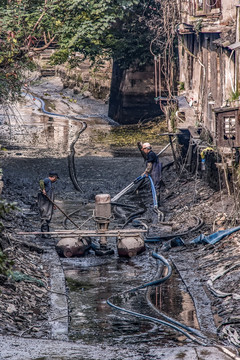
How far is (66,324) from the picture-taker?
10.9 metres

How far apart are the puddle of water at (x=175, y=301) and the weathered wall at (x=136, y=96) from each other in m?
23.2

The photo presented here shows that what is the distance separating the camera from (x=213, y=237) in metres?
15.0

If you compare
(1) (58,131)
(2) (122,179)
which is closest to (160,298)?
(2) (122,179)

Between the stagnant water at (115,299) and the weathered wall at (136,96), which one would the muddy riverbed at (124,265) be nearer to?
the stagnant water at (115,299)

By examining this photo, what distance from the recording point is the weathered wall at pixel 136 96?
1411 inches

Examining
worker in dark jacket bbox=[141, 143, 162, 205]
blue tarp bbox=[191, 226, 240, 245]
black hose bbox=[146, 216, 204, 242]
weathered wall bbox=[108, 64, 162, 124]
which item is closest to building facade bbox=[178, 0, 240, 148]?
worker in dark jacket bbox=[141, 143, 162, 205]

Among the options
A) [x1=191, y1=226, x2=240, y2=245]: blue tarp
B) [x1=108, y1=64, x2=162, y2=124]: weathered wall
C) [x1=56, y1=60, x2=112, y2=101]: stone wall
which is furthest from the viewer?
[x1=56, y1=60, x2=112, y2=101]: stone wall

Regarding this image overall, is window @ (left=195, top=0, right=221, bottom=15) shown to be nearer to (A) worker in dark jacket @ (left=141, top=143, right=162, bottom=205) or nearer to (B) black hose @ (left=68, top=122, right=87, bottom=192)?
(A) worker in dark jacket @ (left=141, top=143, right=162, bottom=205)

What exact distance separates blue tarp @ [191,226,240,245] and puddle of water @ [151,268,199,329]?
1509 mm

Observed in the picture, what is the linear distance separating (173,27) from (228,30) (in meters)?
7.61

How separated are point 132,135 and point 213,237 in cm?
1852

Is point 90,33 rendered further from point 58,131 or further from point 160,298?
point 160,298

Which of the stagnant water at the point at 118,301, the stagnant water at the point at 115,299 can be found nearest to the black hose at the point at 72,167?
the stagnant water at the point at 115,299

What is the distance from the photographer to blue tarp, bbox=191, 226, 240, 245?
14.6 m
